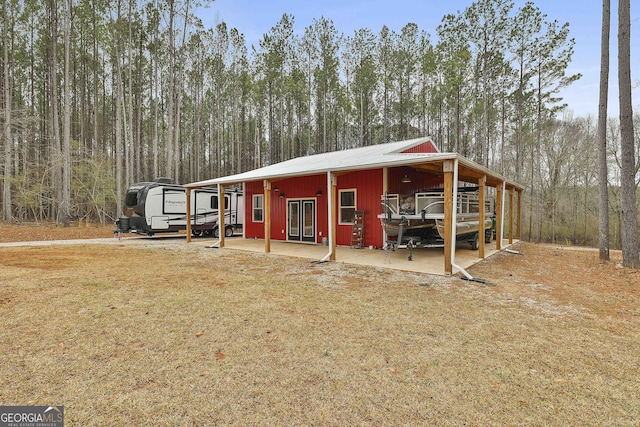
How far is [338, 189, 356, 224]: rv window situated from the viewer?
998 centimetres

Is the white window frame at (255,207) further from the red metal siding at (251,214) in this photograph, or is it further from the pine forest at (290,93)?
the pine forest at (290,93)

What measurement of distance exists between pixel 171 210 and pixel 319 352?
1169 cm

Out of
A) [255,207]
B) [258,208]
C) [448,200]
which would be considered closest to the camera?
[448,200]

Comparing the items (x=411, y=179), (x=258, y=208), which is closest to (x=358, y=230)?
(x=411, y=179)

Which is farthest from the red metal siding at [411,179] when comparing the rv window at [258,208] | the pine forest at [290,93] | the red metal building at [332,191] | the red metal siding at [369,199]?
the pine forest at [290,93]

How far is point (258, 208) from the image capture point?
Answer: 1266 centimetres

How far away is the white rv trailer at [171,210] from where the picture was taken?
38.2 feet

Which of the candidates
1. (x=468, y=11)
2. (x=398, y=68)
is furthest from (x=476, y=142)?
(x=468, y=11)

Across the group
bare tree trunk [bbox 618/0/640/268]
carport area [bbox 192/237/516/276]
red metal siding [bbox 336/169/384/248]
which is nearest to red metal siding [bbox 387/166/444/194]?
red metal siding [bbox 336/169/384/248]

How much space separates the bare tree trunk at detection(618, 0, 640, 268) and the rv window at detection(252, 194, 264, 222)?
1120 centimetres

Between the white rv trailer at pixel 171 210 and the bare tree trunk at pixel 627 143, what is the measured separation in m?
13.0

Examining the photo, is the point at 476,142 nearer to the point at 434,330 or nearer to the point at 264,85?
the point at 264,85

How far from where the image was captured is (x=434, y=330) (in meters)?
A: 3.19

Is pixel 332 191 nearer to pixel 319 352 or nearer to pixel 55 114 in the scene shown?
pixel 319 352
